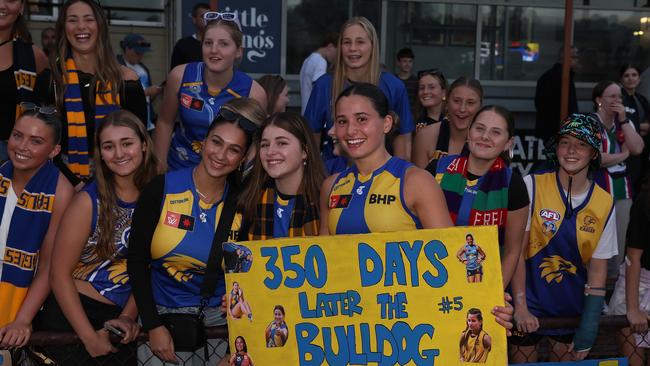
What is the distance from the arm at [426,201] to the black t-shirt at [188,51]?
4.42m

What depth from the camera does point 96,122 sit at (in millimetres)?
4469

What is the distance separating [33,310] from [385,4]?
7658 millimetres

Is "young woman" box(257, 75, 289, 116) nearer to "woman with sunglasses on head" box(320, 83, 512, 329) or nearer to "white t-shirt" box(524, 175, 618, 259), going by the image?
"woman with sunglasses on head" box(320, 83, 512, 329)

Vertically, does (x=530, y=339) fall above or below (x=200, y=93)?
below

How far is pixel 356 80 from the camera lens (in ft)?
15.8

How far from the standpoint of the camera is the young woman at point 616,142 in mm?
6473

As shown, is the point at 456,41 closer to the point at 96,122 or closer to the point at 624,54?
the point at 624,54

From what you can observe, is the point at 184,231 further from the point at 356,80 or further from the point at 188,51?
the point at 188,51

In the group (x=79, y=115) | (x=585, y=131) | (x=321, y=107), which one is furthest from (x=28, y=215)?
(x=585, y=131)

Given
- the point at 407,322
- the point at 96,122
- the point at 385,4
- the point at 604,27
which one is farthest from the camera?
the point at 604,27

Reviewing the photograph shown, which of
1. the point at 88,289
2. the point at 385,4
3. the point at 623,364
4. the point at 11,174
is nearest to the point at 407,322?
the point at 623,364

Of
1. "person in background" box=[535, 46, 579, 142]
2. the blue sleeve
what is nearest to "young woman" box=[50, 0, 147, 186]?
the blue sleeve

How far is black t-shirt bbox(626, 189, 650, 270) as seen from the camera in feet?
12.9

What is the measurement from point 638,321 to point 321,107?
7.36 ft
